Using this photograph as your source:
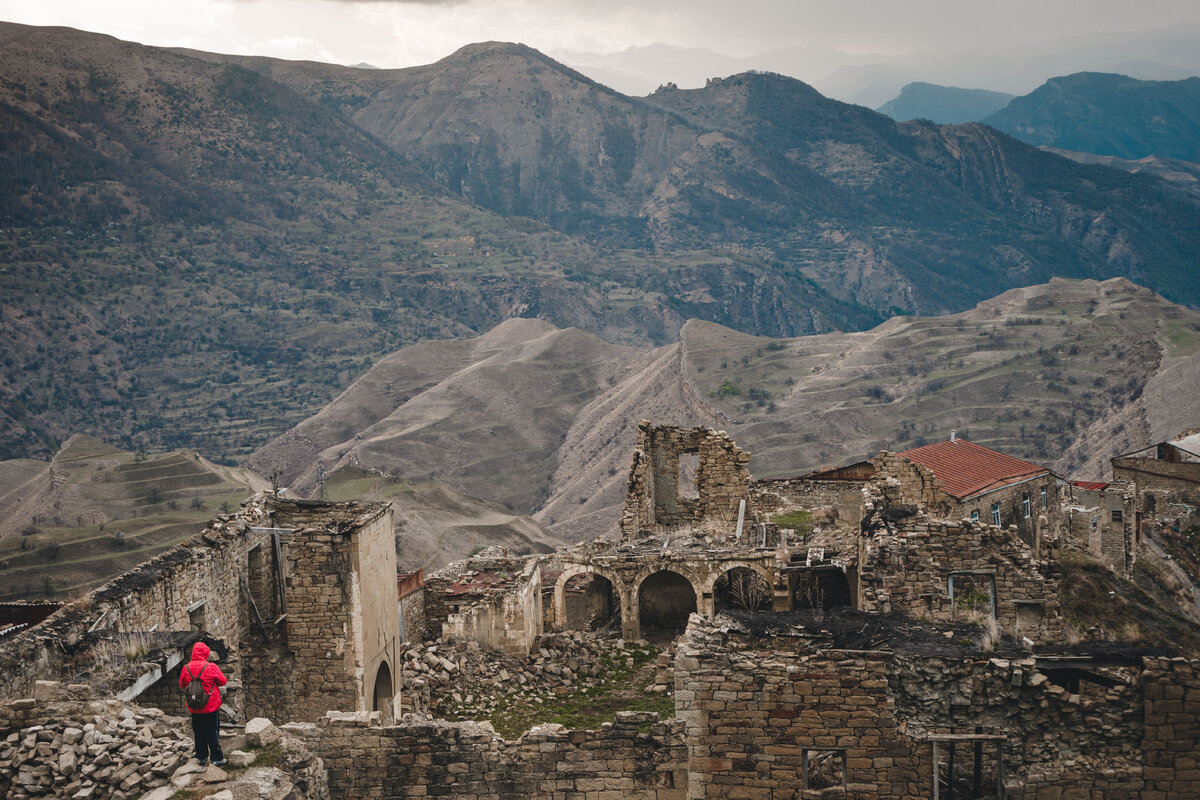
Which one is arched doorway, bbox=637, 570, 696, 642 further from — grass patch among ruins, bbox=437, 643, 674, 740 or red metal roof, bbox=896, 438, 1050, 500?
red metal roof, bbox=896, 438, 1050, 500

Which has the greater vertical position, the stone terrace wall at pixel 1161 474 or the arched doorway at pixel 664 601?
the stone terrace wall at pixel 1161 474

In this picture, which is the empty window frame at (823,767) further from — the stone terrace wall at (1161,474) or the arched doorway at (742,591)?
the stone terrace wall at (1161,474)

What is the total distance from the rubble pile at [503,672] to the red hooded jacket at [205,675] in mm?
6888

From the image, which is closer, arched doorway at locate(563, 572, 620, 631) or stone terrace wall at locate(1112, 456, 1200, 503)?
arched doorway at locate(563, 572, 620, 631)

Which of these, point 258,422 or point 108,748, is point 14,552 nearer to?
point 108,748

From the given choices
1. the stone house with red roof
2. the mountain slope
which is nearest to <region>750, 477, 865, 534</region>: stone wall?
the stone house with red roof

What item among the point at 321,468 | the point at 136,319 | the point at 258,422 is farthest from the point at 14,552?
the point at 136,319

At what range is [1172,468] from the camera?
4141cm

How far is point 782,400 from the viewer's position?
95.2 metres

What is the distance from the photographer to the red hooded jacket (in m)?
11.3

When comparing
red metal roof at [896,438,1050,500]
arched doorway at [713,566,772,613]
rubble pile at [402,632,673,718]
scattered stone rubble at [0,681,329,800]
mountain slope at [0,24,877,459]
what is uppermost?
mountain slope at [0,24,877,459]

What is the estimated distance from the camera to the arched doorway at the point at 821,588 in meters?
21.8

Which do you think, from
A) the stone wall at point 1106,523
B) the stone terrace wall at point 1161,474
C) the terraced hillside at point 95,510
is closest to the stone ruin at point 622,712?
the stone wall at point 1106,523

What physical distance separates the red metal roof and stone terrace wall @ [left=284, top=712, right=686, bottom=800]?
1833 centimetres
